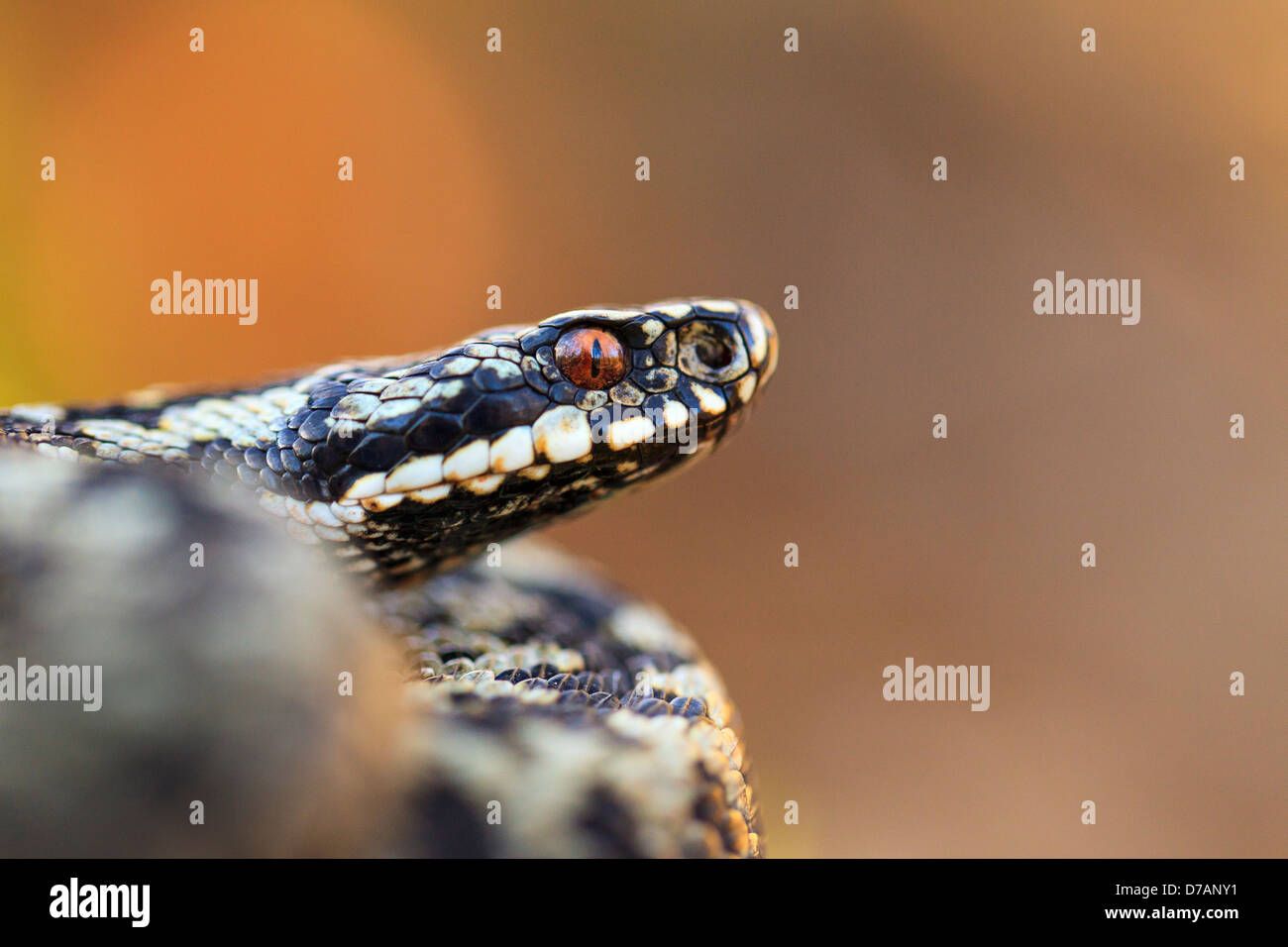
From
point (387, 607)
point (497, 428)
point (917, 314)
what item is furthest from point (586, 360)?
point (917, 314)

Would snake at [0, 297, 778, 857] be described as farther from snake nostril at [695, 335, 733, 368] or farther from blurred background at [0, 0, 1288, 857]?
blurred background at [0, 0, 1288, 857]

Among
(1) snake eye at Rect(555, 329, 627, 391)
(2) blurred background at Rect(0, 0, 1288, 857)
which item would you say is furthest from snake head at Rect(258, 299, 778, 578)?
(2) blurred background at Rect(0, 0, 1288, 857)

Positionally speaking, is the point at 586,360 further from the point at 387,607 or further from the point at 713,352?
the point at 387,607

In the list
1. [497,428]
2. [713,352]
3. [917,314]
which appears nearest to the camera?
[497,428]

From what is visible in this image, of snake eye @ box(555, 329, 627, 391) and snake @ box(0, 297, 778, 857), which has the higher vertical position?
snake eye @ box(555, 329, 627, 391)
